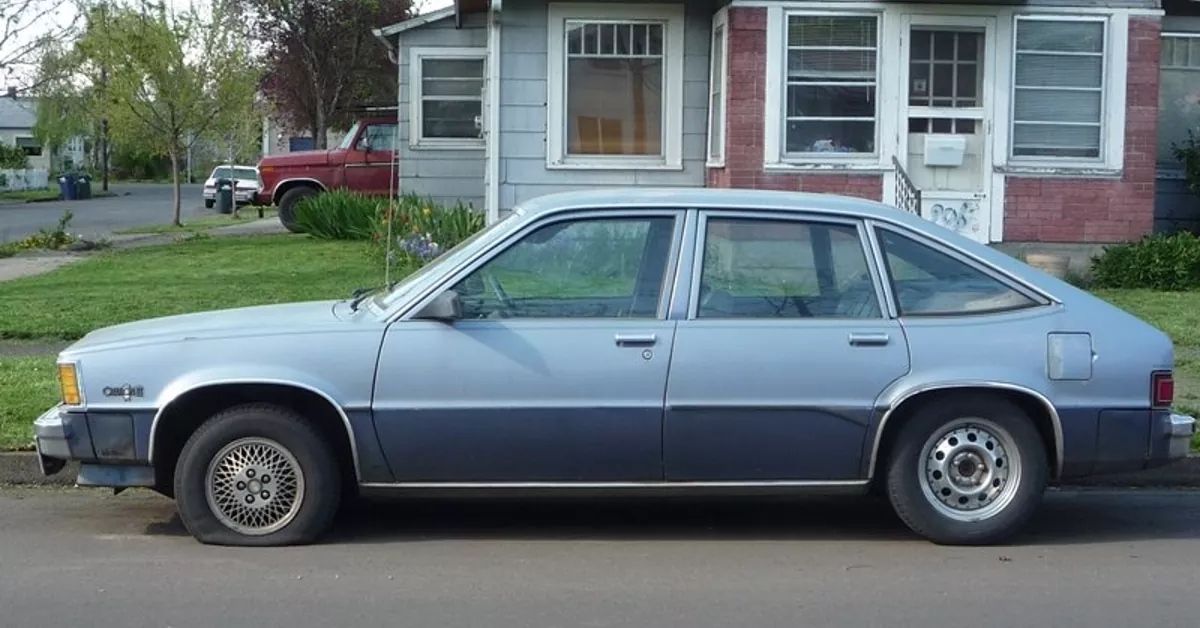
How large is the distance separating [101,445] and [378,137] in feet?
59.8

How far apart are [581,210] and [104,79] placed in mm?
23605

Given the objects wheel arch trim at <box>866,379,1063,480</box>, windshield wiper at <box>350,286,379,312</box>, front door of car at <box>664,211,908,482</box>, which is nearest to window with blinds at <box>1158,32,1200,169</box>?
wheel arch trim at <box>866,379,1063,480</box>

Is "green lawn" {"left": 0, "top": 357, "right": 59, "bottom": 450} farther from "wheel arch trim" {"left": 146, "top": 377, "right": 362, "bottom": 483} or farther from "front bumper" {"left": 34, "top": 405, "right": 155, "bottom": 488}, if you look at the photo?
"wheel arch trim" {"left": 146, "top": 377, "right": 362, "bottom": 483}

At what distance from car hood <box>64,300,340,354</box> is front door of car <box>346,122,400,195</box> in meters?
16.9

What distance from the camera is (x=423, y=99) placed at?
20500 mm

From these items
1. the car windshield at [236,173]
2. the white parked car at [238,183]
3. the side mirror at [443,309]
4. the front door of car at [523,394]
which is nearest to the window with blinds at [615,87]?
the front door of car at [523,394]

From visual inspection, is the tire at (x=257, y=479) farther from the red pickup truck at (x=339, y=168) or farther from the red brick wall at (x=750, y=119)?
the red pickup truck at (x=339, y=168)

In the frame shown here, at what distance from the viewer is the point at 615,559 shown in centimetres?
651

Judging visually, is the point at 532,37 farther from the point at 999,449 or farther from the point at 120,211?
the point at 120,211

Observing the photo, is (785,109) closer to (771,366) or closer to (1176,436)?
(1176,436)

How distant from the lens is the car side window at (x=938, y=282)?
6.66 m

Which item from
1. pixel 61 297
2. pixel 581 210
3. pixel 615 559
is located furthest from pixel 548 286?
pixel 61 297

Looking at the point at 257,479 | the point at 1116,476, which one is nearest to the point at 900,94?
the point at 1116,476

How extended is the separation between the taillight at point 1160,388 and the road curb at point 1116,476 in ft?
4.83
